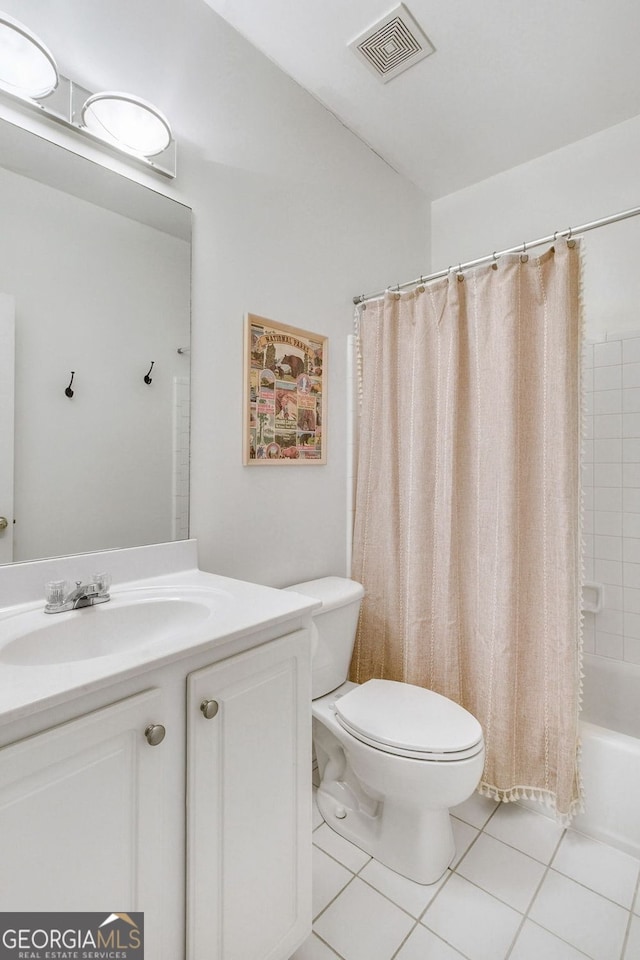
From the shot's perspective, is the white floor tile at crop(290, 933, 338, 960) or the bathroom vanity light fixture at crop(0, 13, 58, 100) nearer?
the bathroom vanity light fixture at crop(0, 13, 58, 100)

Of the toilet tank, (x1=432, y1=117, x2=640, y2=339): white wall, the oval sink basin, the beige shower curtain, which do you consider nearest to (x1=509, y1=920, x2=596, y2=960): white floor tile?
the beige shower curtain

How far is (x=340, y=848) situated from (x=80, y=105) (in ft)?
7.20

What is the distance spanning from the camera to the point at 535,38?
1.57 metres

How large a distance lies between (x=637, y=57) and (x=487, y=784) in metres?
2.49

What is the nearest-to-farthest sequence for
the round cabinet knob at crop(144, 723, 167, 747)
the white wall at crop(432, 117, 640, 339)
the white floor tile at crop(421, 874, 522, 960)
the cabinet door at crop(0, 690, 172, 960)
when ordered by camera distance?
the cabinet door at crop(0, 690, 172, 960) → the round cabinet knob at crop(144, 723, 167, 747) → the white floor tile at crop(421, 874, 522, 960) → the white wall at crop(432, 117, 640, 339)

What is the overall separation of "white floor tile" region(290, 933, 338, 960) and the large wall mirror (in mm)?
1069

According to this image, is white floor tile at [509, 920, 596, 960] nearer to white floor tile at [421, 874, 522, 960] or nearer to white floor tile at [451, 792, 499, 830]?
white floor tile at [421, 874, 522, 960]

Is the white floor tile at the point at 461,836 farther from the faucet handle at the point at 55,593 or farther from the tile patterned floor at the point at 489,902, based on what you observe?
the faucet handle at the point at 55,593

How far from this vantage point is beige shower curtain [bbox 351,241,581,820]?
144cm

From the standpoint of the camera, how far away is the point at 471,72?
5.61ft

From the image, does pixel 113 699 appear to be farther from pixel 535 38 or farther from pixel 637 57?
pixel 637 57

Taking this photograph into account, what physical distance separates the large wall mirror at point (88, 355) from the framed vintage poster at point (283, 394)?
0.81 feet

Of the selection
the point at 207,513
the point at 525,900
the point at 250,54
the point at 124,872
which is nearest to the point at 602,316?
the point at 250,54

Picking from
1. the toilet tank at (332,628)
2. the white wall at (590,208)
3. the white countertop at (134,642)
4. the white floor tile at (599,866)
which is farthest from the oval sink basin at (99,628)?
the white wall at (590,208)
